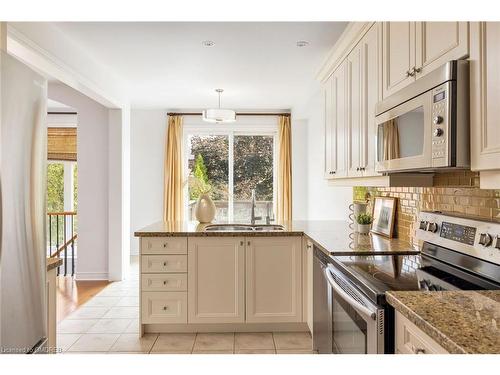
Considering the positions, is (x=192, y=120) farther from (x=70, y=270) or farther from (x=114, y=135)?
(x=70, y=270)

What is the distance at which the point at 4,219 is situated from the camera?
1.36 m

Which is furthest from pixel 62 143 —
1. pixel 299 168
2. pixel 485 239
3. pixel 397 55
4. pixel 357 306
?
pixel 485 239

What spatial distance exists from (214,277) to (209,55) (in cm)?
206

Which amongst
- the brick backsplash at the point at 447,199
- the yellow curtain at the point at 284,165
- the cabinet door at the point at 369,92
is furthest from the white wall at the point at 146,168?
the cabinet door at the point at 369,92

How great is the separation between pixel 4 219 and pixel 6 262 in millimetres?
163

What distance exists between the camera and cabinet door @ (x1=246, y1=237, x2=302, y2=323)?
9.75 feet

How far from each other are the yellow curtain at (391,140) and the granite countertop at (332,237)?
0.54m

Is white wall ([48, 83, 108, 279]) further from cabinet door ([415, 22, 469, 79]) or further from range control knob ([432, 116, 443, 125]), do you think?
range control knob ([432, 116, 443, 125])

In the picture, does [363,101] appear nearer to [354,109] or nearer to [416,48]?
[354,109]

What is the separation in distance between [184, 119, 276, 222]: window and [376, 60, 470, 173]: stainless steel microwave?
4543 millimetres

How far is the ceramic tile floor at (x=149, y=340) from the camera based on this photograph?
2764 millimetres

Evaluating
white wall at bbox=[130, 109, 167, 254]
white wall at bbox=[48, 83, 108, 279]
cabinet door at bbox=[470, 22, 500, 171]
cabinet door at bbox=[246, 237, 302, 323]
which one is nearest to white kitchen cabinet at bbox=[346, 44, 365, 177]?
cabinet door at bbox=[246, 237, 302, 323]

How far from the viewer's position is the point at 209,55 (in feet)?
11.6
